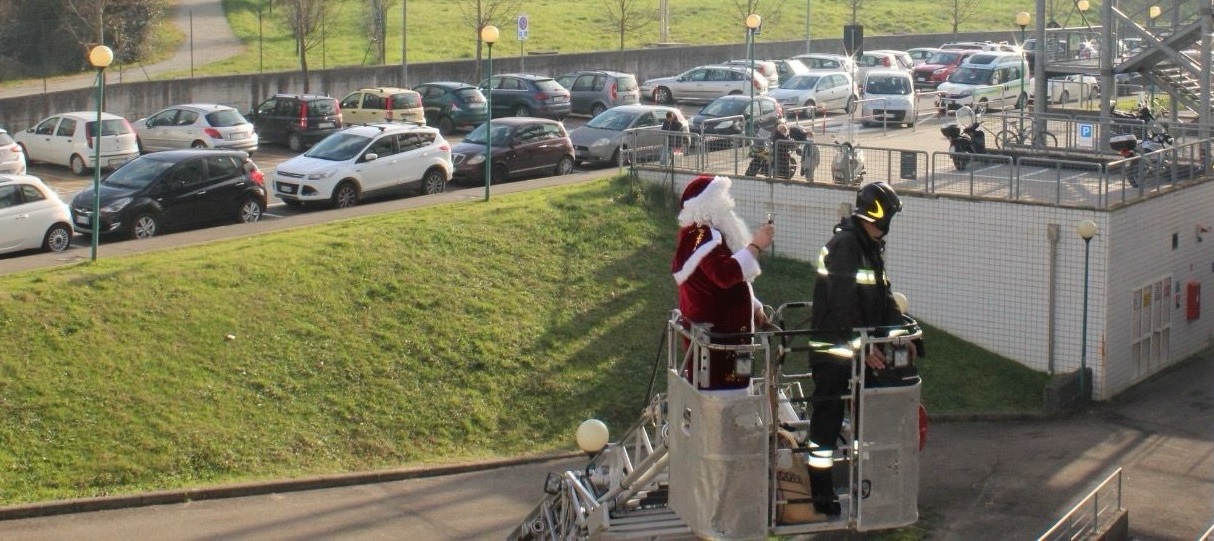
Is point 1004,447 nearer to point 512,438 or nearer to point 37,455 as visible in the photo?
point 512,438

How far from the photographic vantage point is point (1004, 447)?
1756cm

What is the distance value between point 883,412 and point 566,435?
8910 millimetres

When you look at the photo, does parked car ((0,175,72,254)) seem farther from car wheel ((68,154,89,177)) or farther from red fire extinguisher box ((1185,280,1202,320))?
red fire extinguisher box ((1185,280,1202,320))

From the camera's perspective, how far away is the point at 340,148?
86.0ft

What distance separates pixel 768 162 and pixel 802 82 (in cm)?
2000

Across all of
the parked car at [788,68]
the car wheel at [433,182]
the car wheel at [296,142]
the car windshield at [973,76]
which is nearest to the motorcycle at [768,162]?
the car wheel at [433,182]

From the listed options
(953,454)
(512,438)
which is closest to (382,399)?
(512,438)

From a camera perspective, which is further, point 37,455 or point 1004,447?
point 1004,447

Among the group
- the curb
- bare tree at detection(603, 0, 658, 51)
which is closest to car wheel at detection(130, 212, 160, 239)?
the curb

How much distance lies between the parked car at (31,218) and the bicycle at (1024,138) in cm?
1572

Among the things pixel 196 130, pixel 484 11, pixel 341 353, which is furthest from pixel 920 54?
pixel 341 353

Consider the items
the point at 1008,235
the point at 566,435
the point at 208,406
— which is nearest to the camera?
the point at 208,406

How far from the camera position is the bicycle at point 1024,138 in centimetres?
2627

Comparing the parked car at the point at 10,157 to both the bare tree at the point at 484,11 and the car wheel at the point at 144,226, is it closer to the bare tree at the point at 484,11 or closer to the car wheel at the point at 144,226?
the car wheel at the point at 144,226
